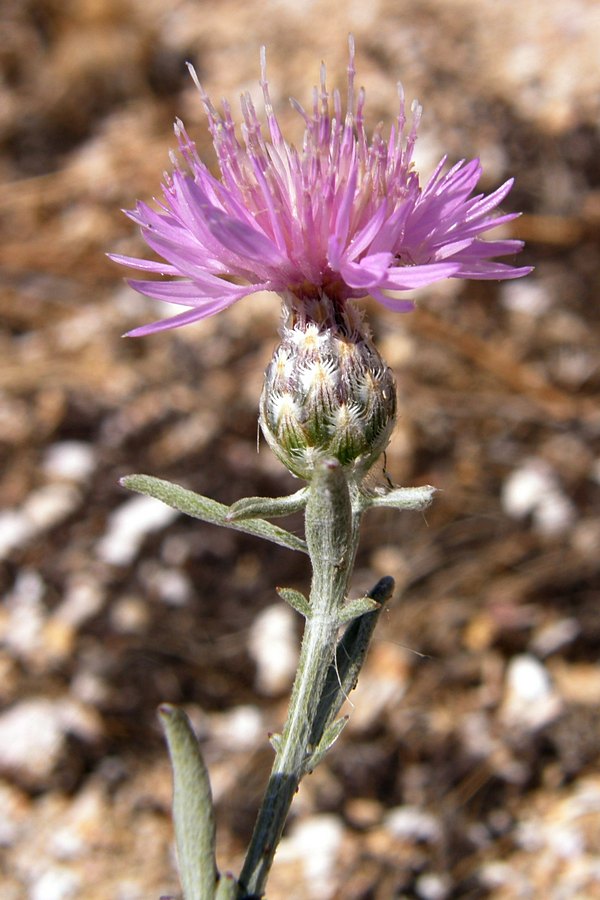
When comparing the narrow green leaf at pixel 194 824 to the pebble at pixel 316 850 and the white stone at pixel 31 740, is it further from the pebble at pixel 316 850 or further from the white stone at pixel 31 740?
the white stone at pixel 31 740

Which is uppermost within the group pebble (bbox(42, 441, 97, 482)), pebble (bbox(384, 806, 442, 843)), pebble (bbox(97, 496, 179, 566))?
pebble (bbox(42, 441, 97, 482))

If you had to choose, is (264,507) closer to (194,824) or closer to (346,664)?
(346,664)

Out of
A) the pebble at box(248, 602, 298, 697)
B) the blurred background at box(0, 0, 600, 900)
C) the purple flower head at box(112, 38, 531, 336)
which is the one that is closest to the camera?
the purple flower head at box(112, 38, 531, 336)

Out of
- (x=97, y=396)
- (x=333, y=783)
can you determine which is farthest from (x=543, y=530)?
(x=97, y=396)

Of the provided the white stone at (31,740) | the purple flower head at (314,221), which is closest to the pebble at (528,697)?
the white stone at (31,740)

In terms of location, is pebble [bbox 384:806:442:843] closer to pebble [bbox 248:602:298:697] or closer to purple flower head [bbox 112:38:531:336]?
pebble [bbox 248:602:298:697]

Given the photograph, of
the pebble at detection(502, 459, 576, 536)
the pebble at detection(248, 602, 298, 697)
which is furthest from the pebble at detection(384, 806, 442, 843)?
the pebble at detection(502, 459, 576, 536)

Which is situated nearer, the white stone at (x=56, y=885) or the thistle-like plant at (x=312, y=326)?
the thistle-like plant at (x=312, y=326)
